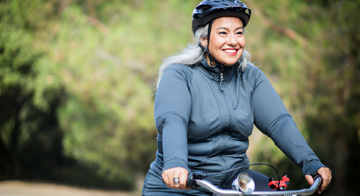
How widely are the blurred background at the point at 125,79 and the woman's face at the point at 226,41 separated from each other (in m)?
6.21

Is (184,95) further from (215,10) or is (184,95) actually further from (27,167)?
(27,167)

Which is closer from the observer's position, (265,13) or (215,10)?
(215,10)

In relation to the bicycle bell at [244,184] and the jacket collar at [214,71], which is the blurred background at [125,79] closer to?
the jacket collar at [214,71]

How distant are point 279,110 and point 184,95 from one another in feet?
1.93

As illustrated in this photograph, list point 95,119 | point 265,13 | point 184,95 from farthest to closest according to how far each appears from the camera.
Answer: point 95,119 → point 265,13 → point 184,95

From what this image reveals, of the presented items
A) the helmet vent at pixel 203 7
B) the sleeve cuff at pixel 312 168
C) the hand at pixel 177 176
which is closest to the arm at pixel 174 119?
the hand at pixel 177 176

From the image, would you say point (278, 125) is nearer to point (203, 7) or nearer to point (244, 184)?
point (244, 184)

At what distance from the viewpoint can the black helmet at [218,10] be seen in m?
2.86

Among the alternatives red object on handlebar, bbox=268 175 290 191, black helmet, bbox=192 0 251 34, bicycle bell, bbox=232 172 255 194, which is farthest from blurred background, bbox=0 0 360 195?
bicycle bell, bbox=232 172 255 194

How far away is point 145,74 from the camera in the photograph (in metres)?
13.6

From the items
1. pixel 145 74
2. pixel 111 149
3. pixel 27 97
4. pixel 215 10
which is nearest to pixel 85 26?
pixel 145 74

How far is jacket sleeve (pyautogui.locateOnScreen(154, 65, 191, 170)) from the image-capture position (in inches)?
99.1

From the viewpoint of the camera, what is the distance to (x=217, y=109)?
2.76 meters

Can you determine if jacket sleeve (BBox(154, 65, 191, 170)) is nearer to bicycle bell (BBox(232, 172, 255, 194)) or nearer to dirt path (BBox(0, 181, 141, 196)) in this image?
bicycle bell (BBox(232, 172, 255, 194))
